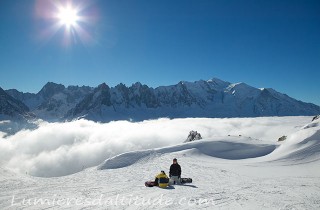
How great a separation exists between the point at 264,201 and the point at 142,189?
736 cm

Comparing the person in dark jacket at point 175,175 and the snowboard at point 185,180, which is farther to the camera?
the snowboard at point 185,180

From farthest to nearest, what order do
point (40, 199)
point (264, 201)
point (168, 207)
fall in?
point (40, 199)
point (264, 201)
point (168, 207)

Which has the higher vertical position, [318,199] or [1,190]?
[1,190]

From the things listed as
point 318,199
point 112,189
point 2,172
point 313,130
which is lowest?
point 318,199

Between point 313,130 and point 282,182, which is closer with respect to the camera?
point 282,182

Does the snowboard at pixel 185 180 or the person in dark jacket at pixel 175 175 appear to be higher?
the person in dark jacket at pixel 175 175

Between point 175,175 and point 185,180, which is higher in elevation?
point 175,175

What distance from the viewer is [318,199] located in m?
15.2

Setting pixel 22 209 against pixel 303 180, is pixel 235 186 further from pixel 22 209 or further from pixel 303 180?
pixel 22 209

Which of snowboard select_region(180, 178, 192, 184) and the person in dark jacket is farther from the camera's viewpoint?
snowboard select_region(180, 178, 192, 184)

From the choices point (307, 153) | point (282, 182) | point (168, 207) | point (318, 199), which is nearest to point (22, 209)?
point (168, 207)

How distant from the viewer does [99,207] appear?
13938 millimetres

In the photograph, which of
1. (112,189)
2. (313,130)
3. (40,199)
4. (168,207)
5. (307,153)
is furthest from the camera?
(313,130)

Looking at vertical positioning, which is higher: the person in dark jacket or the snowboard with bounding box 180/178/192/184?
the person in dark jacket
